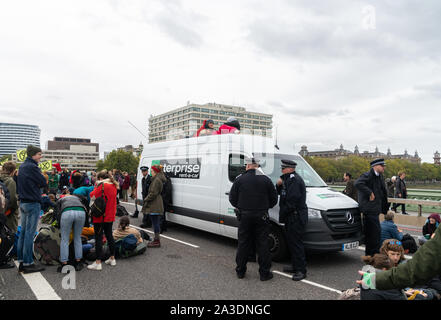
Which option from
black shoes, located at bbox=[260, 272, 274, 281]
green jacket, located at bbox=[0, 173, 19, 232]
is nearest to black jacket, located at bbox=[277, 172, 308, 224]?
black shoes, located at bbox=[260, 272, 274, 281]

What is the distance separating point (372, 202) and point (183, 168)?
4.65 meters

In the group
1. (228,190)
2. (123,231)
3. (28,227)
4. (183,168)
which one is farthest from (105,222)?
(183,168)

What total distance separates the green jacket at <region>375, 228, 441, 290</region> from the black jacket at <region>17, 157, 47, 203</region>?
5.19 metres

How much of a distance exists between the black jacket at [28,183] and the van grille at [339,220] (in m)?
4.92

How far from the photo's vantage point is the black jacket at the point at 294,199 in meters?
4.92

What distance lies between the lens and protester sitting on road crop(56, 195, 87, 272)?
5.14 metres

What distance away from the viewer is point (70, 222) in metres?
5.15

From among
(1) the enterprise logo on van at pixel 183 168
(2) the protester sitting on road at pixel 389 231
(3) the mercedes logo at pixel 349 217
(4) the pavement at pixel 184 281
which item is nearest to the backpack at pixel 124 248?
(4) the pavement at pixel 184 281

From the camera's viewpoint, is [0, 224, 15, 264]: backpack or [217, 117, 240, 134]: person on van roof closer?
[0, 224, 15, 264]: backpack

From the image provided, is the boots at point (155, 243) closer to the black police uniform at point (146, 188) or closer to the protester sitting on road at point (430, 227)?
the black police uniform at point (146, 188)

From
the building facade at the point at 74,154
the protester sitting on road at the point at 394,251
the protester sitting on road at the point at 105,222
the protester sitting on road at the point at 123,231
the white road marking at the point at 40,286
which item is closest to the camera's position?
the protester sitting on road at the point at 394,251

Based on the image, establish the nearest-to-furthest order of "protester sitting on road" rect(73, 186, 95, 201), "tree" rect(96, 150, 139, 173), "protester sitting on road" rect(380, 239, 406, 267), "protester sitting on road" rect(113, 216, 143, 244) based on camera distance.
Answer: "protester sitting on road" rect(380, 239, 406, 267)
"protester sitting on road" rect(73, 186, 95, 201)
"protester sitting on road" rect(113, 216, 143, 244)
"tree" rect(96, 150, 139, 173)

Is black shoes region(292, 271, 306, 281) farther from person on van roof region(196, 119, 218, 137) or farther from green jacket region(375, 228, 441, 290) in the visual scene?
person on van roof region(196, 119, 218, 137)
